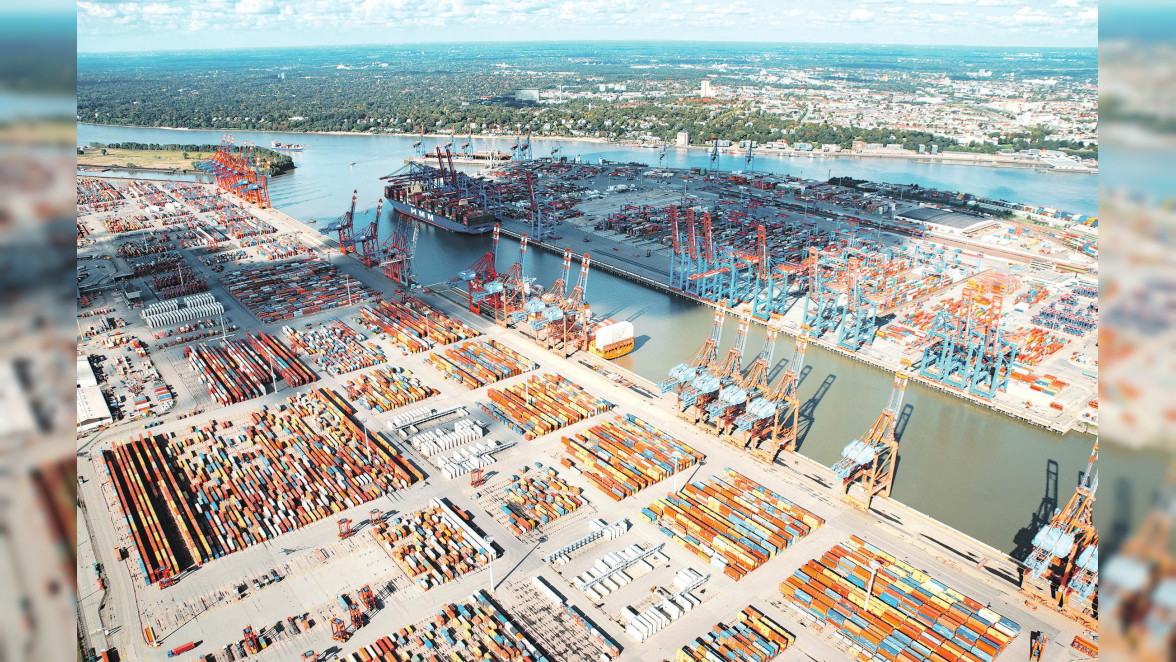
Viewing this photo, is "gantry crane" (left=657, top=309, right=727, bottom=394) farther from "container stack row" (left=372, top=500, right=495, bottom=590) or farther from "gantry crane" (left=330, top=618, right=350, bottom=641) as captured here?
"gantry crane" (left=330, top=618, right=350, bottom=641)

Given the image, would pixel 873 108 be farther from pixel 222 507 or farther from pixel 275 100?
pixel 222 507

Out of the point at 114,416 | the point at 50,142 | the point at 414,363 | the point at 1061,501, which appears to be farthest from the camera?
the point at 414,363

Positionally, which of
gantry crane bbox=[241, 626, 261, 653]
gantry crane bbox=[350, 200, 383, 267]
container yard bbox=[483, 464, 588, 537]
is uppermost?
gantry crane bbox=[350, 200, 383, 267]

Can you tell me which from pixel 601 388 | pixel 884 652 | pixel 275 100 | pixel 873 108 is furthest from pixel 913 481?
pixel 275 100

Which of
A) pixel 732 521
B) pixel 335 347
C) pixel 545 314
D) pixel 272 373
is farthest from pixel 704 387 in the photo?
pixel 272 373

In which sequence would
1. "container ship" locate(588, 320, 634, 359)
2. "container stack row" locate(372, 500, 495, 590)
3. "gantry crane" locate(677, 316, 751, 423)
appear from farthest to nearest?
"container ship" locate(588, 320, 634, 359) → "gantry crane" locate(677, 316, 751, 423) → "container stack row" locate(372, 500, 495, 590)

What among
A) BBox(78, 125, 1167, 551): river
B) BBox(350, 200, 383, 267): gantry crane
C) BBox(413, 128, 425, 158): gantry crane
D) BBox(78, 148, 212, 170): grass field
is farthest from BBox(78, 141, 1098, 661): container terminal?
BBox(78, 148, 212, 170): grass field
